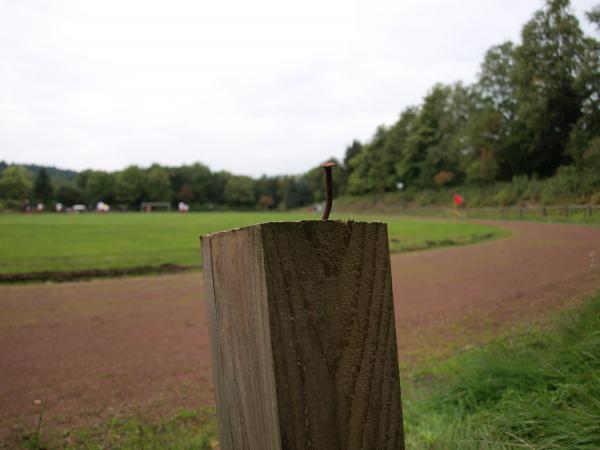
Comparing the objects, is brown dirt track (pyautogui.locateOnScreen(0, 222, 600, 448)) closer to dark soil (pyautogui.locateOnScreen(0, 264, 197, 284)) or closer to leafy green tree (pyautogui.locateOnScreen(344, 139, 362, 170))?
dark soil (pyautogui.locateOnScreen(0, 264, 197, 284))

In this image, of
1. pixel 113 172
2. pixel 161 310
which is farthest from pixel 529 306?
pixel 113 172

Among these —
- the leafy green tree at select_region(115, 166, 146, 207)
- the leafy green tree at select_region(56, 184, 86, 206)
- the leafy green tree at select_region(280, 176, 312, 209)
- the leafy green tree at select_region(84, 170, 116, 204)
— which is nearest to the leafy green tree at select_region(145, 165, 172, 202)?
the leafy green tree at select_region(115, 166, 146, 207)

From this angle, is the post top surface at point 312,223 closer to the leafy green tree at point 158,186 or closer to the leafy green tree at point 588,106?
the leafy green tree at point 588,106

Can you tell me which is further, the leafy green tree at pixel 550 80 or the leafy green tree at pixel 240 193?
the leafy green tree at pixel 240 193

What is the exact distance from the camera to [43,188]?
81.1 meters

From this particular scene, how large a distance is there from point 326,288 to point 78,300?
351 inches

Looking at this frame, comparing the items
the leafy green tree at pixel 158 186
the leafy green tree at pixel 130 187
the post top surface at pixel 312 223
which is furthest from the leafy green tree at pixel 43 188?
the post top surface at pixel 312 223

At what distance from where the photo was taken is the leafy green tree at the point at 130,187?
374ft

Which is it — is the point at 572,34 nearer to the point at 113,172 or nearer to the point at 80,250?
the point at 80,250

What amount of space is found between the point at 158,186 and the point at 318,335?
123 m

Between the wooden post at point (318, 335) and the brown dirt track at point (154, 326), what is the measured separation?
3.23 meters

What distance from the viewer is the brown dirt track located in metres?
4.17

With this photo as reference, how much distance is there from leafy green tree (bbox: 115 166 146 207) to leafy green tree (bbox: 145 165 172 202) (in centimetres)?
148

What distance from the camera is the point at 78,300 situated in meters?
8.72
